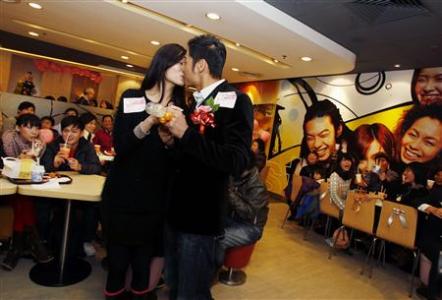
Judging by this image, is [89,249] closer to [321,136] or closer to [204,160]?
[204,160]

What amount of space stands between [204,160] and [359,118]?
5.10 metres

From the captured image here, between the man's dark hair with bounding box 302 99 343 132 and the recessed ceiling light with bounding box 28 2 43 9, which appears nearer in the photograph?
the recessed ceiling light with bounding box 28 2 43 9

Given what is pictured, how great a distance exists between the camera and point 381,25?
3242mm

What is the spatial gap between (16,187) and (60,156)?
69cm

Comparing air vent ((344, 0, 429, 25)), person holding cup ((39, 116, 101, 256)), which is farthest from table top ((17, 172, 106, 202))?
air vent ((344, 0, 429, 25))

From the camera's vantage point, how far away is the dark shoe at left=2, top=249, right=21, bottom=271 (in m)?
2.35

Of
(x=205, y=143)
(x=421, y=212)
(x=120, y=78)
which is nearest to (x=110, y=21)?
(x=120, y=78)

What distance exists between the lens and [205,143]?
3.38ft

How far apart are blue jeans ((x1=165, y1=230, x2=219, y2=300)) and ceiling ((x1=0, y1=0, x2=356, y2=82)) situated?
241cm

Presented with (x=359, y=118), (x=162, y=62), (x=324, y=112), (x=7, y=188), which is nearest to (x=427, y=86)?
(x=359, y=118)

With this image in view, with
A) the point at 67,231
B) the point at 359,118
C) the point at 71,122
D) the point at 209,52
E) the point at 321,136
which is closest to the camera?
the point at 209,52

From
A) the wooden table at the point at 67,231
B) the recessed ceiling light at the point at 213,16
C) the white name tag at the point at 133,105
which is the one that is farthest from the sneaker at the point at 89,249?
the recessed ceiling light at the point at 213,16

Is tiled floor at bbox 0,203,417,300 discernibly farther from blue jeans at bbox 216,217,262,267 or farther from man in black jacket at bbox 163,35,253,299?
man in black jacket at bbox 163,35,253,299

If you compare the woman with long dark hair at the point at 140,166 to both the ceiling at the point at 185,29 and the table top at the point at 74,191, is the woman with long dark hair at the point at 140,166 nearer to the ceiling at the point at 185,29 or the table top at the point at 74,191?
the table top at the point at 74,191
